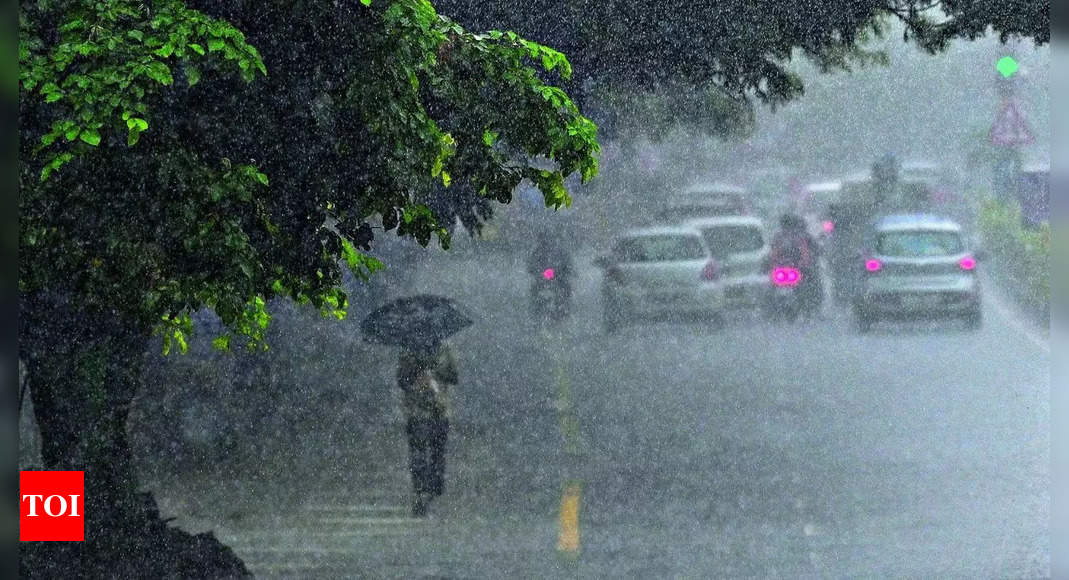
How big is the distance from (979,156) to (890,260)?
15040 millimetres

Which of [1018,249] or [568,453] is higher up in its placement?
[1018,249]

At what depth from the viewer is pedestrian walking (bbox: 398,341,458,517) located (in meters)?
10.5

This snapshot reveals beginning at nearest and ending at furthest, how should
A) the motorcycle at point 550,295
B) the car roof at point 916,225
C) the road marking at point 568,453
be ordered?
the road marking at point 568,453, the car roof at point 916,225, the motorcycle at point 550,295

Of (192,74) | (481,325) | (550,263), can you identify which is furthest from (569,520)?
(481,325)

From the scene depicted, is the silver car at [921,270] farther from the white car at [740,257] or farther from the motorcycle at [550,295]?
the motorcycle at [550,295]

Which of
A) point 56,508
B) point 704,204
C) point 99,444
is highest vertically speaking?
point 704,204

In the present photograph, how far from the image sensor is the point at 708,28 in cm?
912

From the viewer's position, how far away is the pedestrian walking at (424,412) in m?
10.5

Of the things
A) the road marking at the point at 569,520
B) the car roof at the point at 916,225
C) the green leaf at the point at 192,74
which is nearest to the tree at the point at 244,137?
the green leaf at the point at 192,74

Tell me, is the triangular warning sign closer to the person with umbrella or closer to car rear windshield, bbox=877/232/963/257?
car rear windshield, bbox=877/232/963/257

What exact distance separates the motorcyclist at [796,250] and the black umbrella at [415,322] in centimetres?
1131

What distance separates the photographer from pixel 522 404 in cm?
1644

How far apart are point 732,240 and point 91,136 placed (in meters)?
17.5

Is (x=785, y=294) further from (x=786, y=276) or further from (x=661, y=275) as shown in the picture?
(x=661, y=275)
